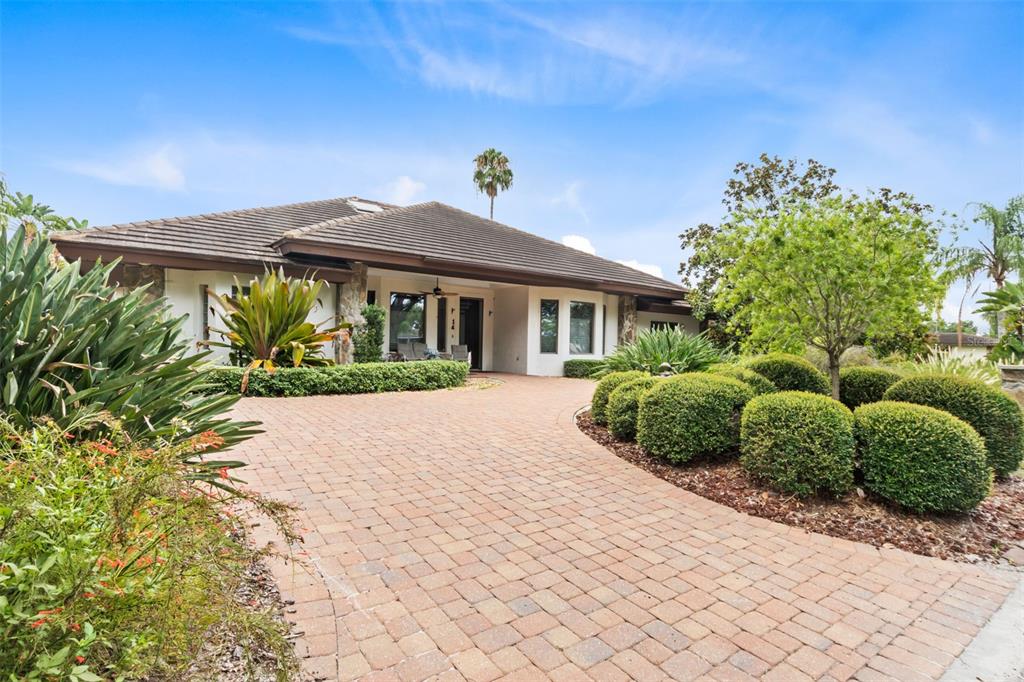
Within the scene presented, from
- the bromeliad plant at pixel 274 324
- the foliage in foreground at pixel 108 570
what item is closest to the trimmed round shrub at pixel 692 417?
the foliage in foreground at pixel 108 570

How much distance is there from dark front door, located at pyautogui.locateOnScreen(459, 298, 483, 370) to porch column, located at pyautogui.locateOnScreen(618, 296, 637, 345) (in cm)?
507

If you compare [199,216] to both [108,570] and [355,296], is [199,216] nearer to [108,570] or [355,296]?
[355,296]

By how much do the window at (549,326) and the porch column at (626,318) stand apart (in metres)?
2.97

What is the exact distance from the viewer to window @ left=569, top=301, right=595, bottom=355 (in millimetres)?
15945

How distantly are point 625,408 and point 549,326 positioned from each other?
9.42 meters

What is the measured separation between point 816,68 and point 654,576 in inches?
326

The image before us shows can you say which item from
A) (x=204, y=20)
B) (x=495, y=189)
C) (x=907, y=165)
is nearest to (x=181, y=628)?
(x=204, y=20)

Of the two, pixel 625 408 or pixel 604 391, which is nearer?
pixel 625 408

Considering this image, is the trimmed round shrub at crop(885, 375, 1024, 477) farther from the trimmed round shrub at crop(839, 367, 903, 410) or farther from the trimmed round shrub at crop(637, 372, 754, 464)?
the trimmed round shrub at crop(637, 372, 754, 464)

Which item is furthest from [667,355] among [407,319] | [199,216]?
[199,216]

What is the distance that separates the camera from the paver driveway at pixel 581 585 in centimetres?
225

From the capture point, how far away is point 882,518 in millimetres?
3988

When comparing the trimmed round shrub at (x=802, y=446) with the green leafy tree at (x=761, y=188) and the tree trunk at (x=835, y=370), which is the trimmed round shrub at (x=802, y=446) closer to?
the tree trunk at (x=835, y=370)

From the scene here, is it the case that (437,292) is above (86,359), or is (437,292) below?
above
